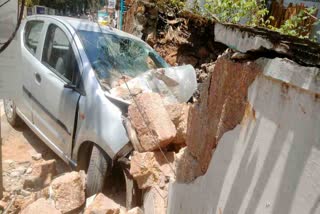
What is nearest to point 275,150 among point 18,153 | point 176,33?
point 18,153

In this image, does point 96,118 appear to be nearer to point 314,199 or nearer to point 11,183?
point 11,183

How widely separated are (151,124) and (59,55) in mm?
1692

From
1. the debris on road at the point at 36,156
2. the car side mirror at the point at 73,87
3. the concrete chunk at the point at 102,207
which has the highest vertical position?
the car side mirror at the point at 73,87

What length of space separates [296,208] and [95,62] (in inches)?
114

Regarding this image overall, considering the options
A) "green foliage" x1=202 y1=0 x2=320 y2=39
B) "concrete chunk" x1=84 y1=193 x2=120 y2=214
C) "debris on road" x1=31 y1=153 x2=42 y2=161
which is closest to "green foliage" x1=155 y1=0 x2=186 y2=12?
"green foliage" x1=202 y1=0 x2=320 y2=39

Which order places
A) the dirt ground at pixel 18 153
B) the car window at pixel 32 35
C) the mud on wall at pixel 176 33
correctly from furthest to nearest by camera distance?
the mud on wall at pixel 176 33
the car window at pixel 32 35
the dirt ground at pixel 18 153

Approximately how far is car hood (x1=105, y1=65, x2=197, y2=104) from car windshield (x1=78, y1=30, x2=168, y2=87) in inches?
8.0

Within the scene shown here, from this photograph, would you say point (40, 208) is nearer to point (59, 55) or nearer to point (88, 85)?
point (88, 85)

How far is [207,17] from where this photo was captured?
729 centimetres

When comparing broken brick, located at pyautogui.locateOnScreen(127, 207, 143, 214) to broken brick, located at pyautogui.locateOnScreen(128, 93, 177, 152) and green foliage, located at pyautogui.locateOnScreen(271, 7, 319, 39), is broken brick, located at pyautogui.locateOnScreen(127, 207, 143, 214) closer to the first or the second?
broken brick, located at pyautogui.locateOnScreen(128, 93, 177, 152)

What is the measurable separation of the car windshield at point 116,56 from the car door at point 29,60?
90cm

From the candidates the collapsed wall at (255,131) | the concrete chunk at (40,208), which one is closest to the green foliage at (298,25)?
the collapsed wall at (255,131)

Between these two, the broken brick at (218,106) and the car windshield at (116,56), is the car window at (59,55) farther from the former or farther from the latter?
the broken brick at (218,106)

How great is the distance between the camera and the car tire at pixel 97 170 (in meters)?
3.38
